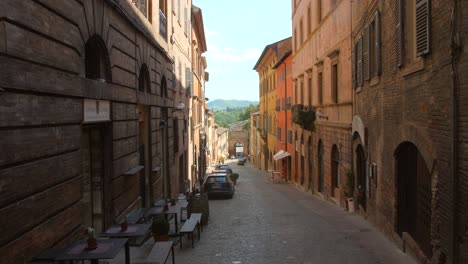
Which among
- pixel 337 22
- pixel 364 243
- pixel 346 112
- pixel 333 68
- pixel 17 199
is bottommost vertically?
pixel 364 243

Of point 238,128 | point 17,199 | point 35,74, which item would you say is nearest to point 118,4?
point 35,74

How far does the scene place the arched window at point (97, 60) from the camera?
8.88 meters

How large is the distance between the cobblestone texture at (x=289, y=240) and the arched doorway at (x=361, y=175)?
57 centimetres

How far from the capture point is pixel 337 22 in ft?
59.3

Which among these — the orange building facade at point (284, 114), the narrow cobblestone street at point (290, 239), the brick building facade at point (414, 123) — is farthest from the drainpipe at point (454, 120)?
the orange building facade at point (284, 114)

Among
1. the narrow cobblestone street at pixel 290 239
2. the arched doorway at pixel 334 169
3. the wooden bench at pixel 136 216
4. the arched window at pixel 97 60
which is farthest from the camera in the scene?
the arched doorway at pixel 334 169

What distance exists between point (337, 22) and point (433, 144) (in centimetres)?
1082

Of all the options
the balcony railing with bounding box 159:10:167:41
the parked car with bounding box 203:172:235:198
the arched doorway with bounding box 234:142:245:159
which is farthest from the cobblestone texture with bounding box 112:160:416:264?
the arched doorway with bounding box 234:142:245:159

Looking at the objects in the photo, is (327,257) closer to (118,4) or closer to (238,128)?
(118,4)

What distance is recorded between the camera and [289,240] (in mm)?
11789

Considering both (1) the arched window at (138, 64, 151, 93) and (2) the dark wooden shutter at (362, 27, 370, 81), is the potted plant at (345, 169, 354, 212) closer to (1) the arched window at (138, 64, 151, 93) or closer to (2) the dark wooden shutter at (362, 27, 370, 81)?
(2) the dark wooden shutter at (362, 27, 370, 81)

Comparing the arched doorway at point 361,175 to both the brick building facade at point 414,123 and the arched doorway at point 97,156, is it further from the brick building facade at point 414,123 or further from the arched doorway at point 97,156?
the arched doorway at point 97,156

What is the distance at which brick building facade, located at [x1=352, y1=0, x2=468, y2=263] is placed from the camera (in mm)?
7082

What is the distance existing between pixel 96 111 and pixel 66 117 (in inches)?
62.4
